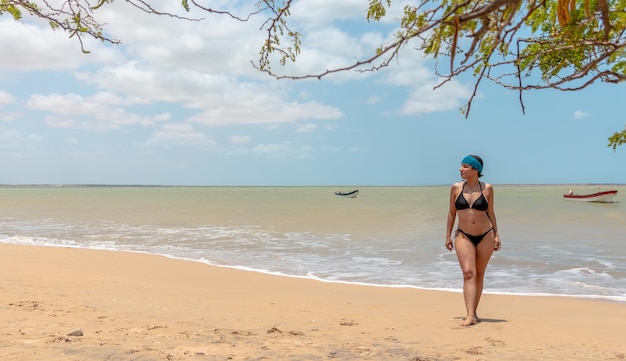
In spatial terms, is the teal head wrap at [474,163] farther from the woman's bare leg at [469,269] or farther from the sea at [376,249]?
the sea at [376,249]

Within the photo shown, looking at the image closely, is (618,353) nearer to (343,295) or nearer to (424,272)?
(343,295)

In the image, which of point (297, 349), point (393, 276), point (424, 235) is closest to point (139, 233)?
point (424, 235)

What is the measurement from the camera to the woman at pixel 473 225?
558 cm

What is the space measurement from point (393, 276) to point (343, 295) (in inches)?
90.3

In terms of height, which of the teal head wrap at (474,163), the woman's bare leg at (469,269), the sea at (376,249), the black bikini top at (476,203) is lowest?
the sea at (376,249)

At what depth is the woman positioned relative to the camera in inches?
220

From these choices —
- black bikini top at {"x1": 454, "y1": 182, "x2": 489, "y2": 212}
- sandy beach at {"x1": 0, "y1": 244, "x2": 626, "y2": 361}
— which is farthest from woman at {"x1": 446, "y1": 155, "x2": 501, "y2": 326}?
sandy beach at {"x1": 0, "y1": 244, "x2": 626, "y2": 361}

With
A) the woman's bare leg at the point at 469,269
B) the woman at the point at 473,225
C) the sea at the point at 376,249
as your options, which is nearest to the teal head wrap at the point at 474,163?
the woman at the point at 473,225

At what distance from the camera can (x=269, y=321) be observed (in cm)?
581

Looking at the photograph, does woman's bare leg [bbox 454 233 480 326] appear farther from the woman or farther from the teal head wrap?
the teal head wrap

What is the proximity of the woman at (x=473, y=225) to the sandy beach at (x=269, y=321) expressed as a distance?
1.86 feet

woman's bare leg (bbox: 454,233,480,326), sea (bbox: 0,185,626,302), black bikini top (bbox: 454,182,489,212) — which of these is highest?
black bikini top (bbox: 454,182,489,212)

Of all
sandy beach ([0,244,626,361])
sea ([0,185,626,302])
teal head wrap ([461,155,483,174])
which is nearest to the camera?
sandy beach ([0,244,626,361])

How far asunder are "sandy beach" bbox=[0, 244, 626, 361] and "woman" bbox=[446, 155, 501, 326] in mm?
568
